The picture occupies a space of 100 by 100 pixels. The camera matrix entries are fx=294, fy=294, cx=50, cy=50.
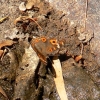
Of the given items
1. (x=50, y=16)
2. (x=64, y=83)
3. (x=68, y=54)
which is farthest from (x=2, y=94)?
(x=50, y=16)

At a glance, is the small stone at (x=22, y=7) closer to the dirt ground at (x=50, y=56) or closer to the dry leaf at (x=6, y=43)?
the dirt ground at (x=50, y=56)

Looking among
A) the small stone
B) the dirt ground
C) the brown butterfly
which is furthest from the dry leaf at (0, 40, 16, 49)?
the small stone

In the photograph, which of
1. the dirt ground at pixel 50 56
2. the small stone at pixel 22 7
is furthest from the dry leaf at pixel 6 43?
the small stone at pixel 22 7

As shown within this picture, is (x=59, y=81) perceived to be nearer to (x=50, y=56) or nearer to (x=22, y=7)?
(x=50, y=56)

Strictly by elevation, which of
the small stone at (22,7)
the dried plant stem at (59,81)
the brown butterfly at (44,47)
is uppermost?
the small stone at (22,7)

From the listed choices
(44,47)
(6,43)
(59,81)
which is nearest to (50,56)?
(44,47)

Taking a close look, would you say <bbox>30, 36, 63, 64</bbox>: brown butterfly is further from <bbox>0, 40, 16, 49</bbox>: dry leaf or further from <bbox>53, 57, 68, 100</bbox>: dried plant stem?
<bbox>0, 40, 16, 49</bbox>: dry leaf
